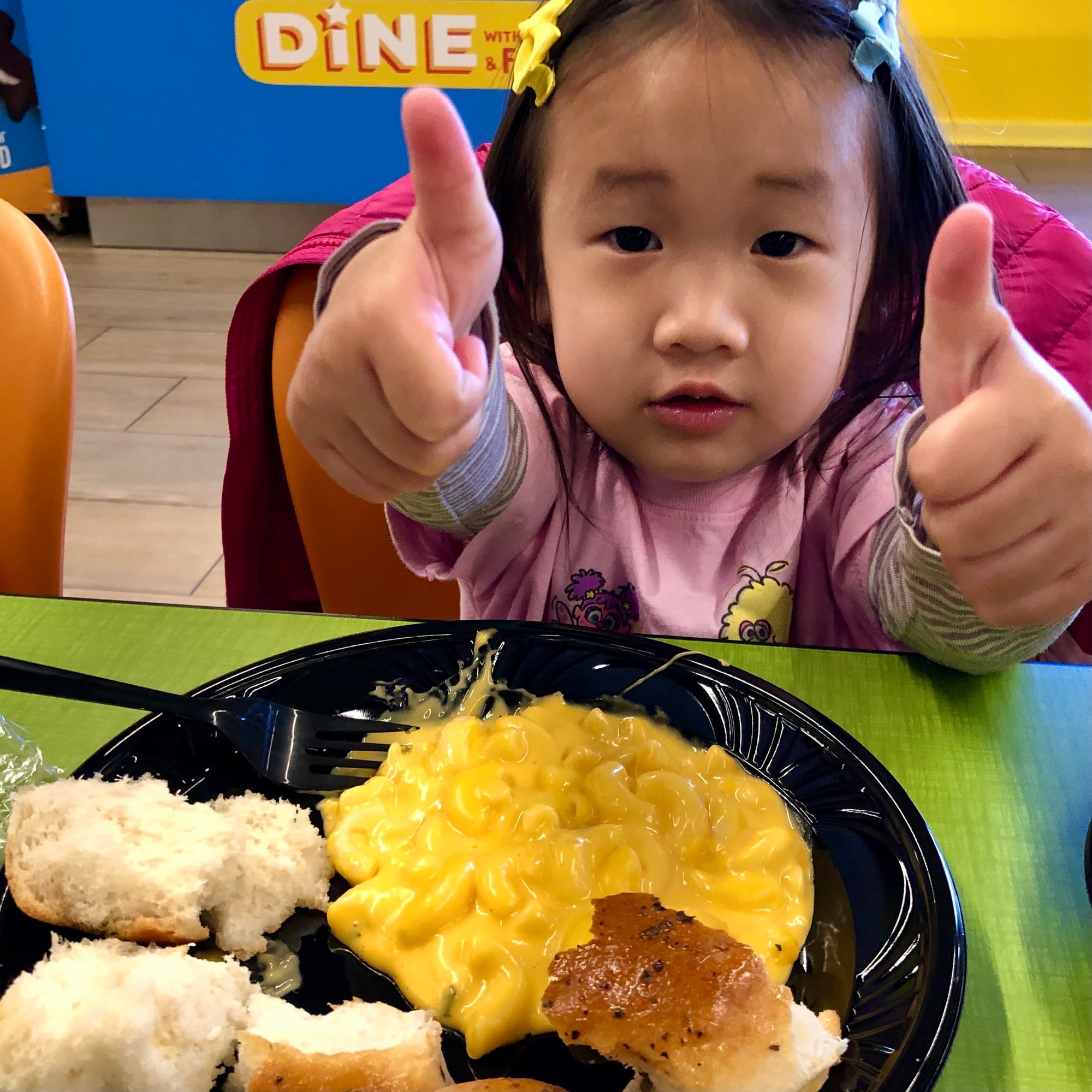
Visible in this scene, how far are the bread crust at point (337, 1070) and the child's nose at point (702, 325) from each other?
42 cm

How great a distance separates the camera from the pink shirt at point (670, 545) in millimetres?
880

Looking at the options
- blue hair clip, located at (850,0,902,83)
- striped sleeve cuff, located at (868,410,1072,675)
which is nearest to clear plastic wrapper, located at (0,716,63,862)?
striped sleeve cuff, located at (868,410,1072,675)

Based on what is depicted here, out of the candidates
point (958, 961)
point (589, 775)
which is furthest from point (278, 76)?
point (958, 961)

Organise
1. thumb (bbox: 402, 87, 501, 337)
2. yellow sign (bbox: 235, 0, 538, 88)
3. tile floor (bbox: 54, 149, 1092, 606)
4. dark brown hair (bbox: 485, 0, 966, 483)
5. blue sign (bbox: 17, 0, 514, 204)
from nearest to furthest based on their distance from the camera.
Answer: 1. thumb (bbox: 402, 87, 501, 337)
2. dark brown hair (bbox: 485, 0, 966, 483)
3. tile floor (bbox: 54, 149, 1092, 606)
4. yellow sign (bbox: 235, 0, 538, 88)
5. blue sign (bbox: 17, 0, 514, 204)

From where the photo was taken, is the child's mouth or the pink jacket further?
the pink jacket

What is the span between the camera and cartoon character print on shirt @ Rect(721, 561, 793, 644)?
88 centimetres

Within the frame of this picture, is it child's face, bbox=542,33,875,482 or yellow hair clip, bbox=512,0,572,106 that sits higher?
yellow hair clip, bbox=512,0,572,106

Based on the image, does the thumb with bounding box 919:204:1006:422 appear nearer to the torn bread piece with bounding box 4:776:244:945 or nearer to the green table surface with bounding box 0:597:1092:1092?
the green table surface with bounding box 0:597:1092:1092

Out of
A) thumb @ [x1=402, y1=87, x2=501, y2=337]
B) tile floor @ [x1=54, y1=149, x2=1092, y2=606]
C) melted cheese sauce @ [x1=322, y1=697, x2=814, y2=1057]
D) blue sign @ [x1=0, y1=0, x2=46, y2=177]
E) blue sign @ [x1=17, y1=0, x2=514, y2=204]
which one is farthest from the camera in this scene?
blue sign @ [x1=0, y1=0, x2=46, y2=177]

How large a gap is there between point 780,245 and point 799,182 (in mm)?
37

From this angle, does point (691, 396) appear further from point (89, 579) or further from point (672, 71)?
point (89, 579)

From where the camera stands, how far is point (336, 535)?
0.98 metres

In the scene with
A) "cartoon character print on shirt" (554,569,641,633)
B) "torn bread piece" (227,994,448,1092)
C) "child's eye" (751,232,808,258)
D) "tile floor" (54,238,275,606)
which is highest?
"child's eye" (751,232,808,258)

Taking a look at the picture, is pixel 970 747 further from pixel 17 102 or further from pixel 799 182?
pixel 17 102
